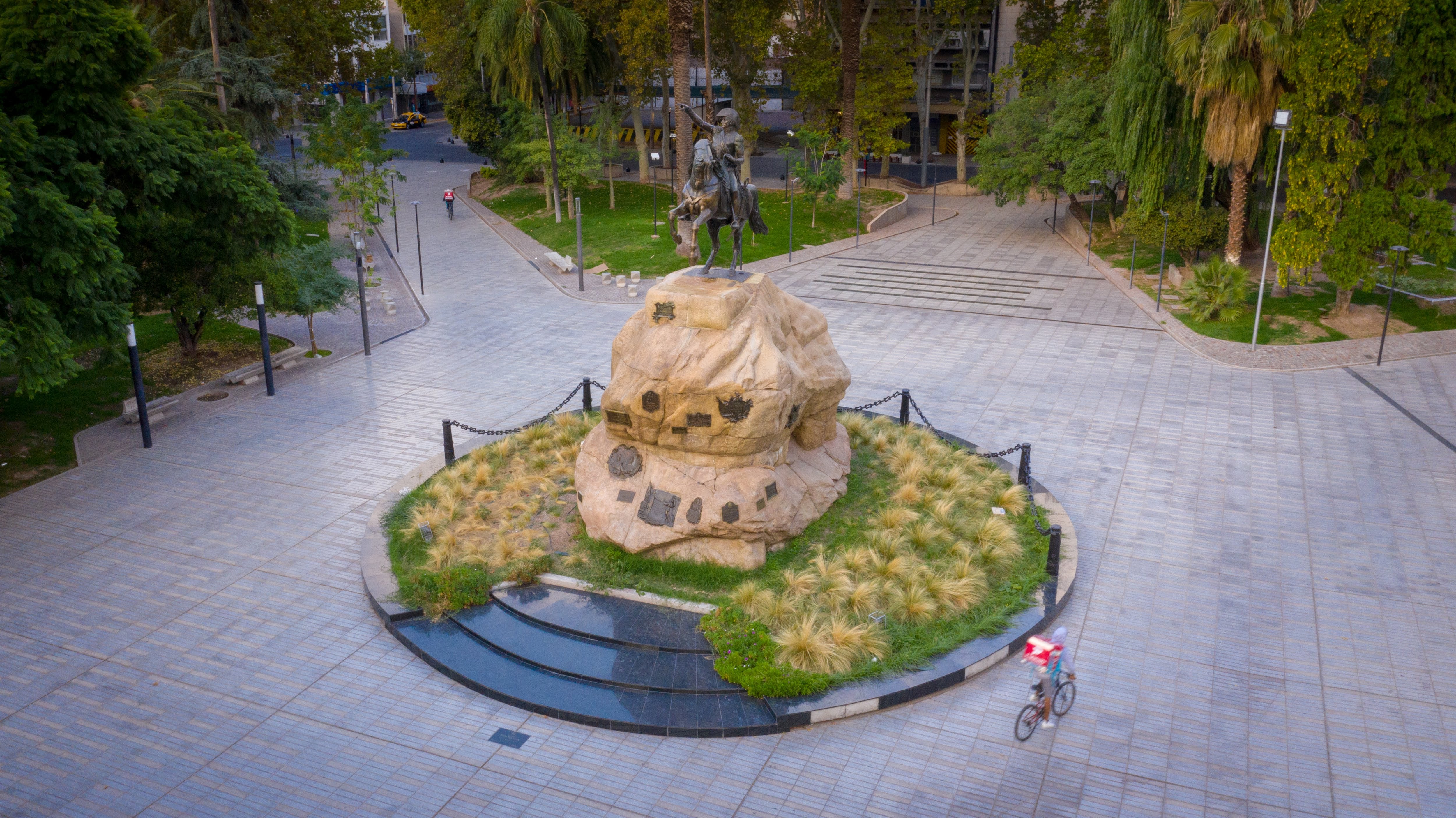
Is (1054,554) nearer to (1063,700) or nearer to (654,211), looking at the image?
(1063,700)

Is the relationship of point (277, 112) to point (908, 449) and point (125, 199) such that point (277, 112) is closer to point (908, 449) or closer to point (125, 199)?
point (125, 199)

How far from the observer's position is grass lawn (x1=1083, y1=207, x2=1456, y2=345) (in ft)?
86.6

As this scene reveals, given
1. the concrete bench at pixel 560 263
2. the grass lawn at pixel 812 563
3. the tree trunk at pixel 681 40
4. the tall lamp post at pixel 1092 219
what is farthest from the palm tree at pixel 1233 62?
the concrete bench at pixel 560 263

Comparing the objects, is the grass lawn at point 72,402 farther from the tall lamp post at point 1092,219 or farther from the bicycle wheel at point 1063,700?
the tall lamp post at point 1092,219

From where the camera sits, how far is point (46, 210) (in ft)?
52.2

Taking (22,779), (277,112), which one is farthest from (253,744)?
(277,112)

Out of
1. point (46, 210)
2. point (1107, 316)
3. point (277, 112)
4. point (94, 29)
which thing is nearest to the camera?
point (46, 210)

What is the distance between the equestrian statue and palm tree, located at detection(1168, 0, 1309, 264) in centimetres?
1590

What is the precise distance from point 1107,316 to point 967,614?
58.2ft

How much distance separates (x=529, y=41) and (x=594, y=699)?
31.9 metres

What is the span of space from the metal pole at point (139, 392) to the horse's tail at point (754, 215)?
11015 millimetres

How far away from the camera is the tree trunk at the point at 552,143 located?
128 ft

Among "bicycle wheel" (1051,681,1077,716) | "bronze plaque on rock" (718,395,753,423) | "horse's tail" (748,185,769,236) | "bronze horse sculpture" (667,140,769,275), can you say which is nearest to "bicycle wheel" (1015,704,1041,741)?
"bicycle wheel" (1051,681,1077,716)

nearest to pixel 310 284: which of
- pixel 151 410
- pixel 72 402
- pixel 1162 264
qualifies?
pixel 151 410
